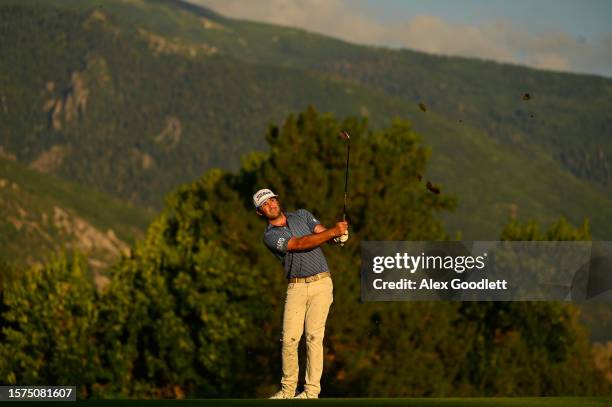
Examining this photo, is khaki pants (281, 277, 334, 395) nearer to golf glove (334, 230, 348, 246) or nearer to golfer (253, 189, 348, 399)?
golfer (253, 189, 348, 399)

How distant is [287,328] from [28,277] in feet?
244

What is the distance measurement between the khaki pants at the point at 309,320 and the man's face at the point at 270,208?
3.31 feet

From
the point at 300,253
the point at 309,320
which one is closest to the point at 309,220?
the point at 300,253

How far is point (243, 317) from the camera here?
81.8 m

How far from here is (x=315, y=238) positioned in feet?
60.2

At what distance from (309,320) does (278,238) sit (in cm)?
125

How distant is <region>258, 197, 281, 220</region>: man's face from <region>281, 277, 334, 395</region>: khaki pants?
1010 mm

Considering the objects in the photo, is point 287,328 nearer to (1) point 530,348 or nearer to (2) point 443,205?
(2) point 443,205

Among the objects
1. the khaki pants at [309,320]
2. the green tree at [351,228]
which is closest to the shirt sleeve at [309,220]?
the khaki pants at [309,320]

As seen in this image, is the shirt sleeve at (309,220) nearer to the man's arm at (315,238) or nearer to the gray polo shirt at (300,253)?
the gray polo shirt at (300,253)

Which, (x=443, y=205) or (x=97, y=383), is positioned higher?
(x=443, y=205)

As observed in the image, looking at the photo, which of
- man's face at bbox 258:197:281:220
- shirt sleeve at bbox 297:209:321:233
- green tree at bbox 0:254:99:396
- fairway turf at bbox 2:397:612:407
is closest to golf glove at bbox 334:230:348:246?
→ shirt sleeve at bbox 297:209:321:233

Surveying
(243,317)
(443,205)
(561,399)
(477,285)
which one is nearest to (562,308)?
(443,205)

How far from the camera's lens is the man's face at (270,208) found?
18688 mm
